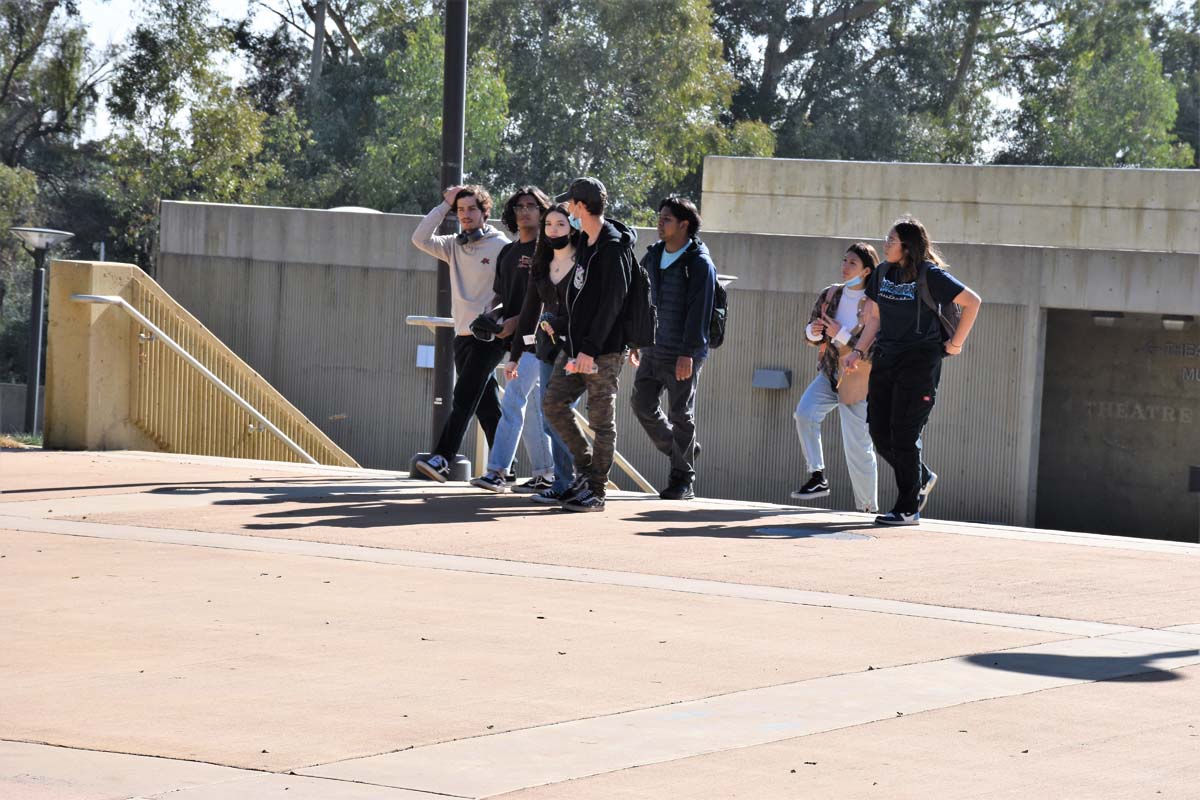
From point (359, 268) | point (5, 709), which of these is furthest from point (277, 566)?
point (359, 268)

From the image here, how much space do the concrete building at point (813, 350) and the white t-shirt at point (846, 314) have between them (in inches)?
297

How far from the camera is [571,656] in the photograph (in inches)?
238

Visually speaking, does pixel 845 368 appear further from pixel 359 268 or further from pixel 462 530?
pixel 359 268

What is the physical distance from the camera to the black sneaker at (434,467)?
37.1 feet

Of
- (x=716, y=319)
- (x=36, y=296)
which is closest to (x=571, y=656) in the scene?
(x=716, y=319)

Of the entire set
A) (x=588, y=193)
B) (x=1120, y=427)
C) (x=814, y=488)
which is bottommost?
(x=814, y=488)

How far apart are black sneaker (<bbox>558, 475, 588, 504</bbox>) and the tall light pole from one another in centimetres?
211

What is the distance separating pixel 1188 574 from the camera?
872cm

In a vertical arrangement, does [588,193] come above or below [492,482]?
above

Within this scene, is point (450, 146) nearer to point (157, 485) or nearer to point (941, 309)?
point (157, 485)

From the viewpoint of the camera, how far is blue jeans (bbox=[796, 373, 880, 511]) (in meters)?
11.4

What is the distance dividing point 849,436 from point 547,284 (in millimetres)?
2448

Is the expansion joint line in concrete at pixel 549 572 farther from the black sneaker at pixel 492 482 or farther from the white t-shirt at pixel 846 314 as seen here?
the white t-shirt at pixel 846 314

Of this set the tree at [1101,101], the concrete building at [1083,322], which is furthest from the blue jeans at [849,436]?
the tree at [1101,101]
